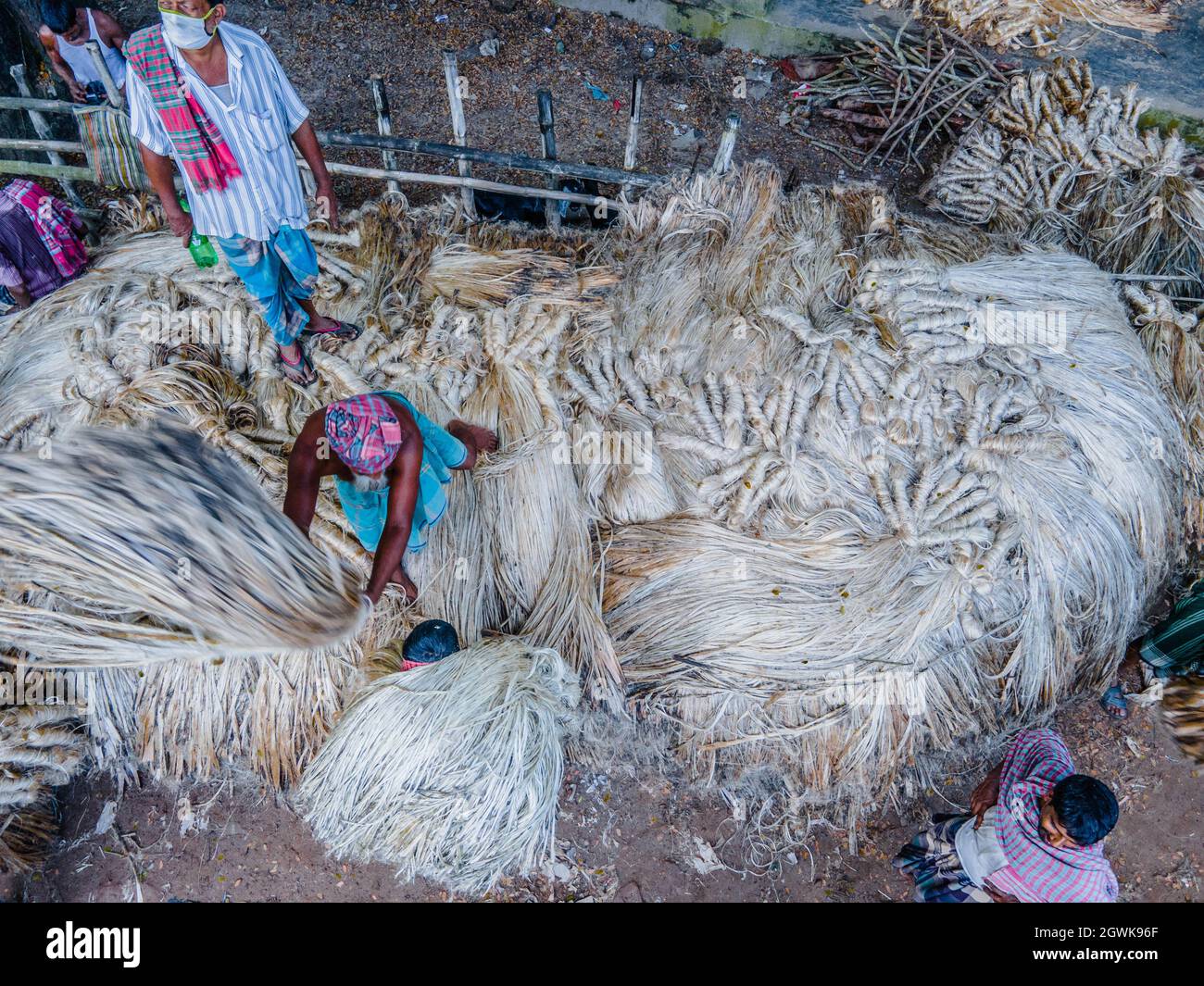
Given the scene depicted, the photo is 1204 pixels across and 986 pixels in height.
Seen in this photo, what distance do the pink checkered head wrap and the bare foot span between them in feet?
2.01

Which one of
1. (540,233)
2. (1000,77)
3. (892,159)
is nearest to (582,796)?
(540,233)

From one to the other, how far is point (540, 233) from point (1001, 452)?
220 cm

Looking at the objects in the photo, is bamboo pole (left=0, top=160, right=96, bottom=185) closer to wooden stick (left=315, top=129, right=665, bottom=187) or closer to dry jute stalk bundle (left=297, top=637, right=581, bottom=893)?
wooden stick (left=315, top=129, right=665, bottom=187)

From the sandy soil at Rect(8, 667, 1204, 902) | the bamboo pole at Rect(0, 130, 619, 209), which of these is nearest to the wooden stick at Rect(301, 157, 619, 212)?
the bamboo pole at Rect(0, 130, 619, 209)

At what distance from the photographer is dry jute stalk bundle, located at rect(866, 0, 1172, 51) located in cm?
418

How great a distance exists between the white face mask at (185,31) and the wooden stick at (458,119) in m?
1.08

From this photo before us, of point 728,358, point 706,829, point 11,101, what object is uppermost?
point 11,101

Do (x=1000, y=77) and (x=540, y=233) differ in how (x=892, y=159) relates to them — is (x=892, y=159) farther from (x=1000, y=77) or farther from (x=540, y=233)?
(x=540, y=233)

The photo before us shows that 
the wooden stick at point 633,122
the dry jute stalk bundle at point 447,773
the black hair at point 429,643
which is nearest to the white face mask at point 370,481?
the black hair at point 429,643

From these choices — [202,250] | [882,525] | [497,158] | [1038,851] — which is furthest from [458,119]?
[1038,851]

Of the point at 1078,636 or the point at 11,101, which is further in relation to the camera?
the point at 11,101

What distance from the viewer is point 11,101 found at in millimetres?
3746

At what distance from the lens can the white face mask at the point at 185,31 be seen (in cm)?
236

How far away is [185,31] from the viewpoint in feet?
7.81
